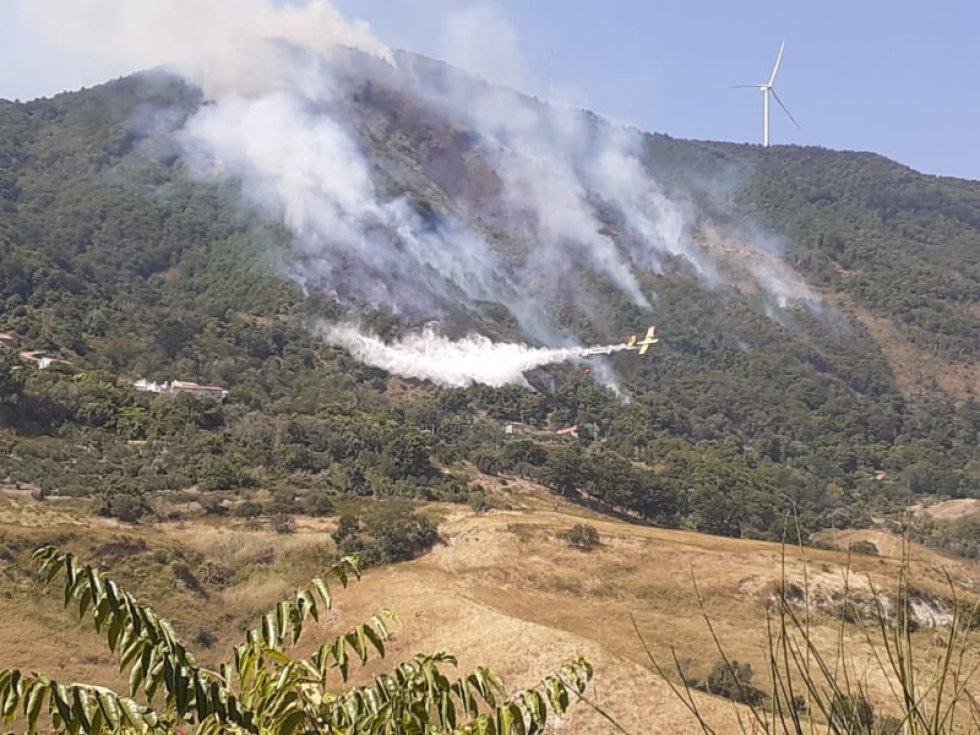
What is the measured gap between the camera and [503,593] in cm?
3822

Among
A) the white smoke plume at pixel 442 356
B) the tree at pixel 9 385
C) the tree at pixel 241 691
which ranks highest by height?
the white smoke plume at pixel 442 356

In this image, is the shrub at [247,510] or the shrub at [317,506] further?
the shrub at [317,506]

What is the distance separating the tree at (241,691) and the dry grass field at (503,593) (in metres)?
19.6

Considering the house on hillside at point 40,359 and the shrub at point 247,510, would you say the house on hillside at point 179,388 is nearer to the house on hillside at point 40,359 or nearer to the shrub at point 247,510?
the house on hillside at point 40,359

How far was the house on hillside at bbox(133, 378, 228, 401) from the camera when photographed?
80.1m

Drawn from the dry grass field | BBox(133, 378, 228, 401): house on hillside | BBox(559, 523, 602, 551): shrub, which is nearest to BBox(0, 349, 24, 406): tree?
the dry grass field

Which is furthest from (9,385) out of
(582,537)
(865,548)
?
(865,548)

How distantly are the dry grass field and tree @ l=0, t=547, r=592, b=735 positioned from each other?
64.2 feet

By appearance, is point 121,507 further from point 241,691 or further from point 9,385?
point 241,691

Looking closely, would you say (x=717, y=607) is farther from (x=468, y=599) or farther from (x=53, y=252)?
(x=53, y=252)

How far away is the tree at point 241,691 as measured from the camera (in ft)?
15.0

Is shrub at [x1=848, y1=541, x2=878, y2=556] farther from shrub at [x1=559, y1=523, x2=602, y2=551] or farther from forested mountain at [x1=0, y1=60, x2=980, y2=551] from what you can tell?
shrub at [x1=559, y1=523, x2=602, y2=551]

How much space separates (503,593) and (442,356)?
7622 centimetres

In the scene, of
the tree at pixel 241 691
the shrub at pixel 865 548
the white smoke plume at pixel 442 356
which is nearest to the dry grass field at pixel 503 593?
the shrub at pixel 865 548
